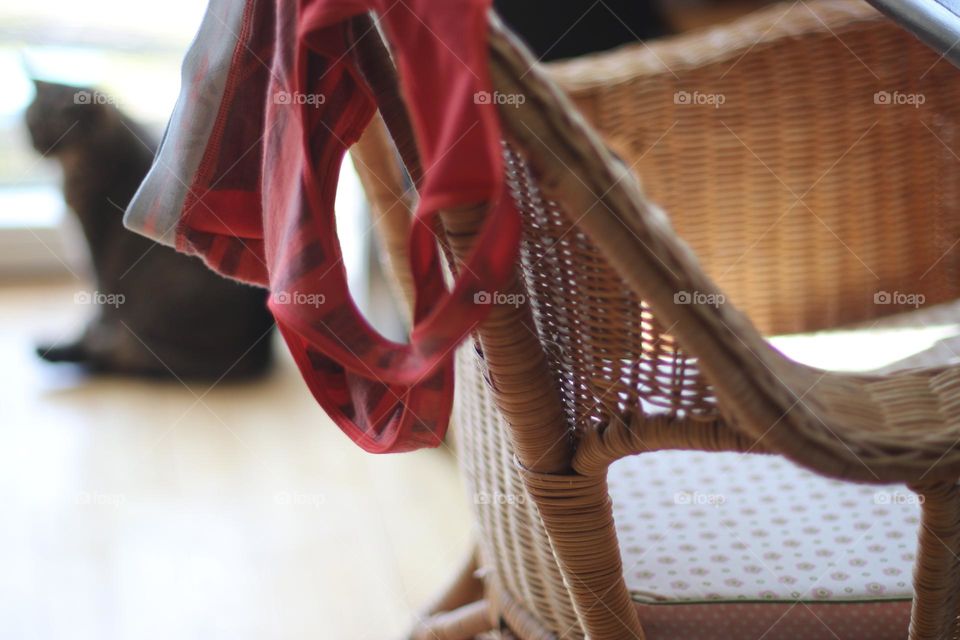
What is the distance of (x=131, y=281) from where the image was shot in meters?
1.92

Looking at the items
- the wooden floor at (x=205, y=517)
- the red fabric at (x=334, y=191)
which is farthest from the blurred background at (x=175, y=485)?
the red fabric at (x=334, y=191)

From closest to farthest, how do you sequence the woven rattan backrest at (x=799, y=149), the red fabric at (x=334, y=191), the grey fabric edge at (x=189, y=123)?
the red fabric at (x=334, y=191)
the grey fabric edge at (x=189, y=123)
the woven rattan backrest at (x=799, y=149)

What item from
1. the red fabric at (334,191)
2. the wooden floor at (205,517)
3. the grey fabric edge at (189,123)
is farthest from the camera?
the wooden floor at (205,517)

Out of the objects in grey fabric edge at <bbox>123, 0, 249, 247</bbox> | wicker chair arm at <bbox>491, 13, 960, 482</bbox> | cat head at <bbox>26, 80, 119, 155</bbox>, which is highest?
cat head at <bbox>26, 80, 119, 155</bbox>

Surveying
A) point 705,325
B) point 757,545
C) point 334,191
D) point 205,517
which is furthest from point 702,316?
point 205,517

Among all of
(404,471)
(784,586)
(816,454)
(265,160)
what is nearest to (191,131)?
(265,160)

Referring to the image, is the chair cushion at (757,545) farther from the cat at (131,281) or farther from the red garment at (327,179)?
the cat at (131,281)

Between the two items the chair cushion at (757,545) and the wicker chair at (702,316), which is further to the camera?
the chair cushion at (757,545)

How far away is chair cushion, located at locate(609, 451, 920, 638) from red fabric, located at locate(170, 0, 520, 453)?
0.28 m

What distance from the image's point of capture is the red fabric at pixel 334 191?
0.45 meters

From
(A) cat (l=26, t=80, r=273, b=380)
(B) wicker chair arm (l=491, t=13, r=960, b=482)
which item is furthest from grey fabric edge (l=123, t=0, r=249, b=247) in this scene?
(A) cat (l=26, t=80, r=273, b=380)

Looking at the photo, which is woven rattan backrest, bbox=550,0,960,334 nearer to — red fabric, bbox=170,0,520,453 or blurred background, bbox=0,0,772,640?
red fabric, bbox=170,0,520,453

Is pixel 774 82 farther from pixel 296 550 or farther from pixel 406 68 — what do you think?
pixel 296 550

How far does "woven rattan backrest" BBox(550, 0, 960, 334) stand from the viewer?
1.05 meters
